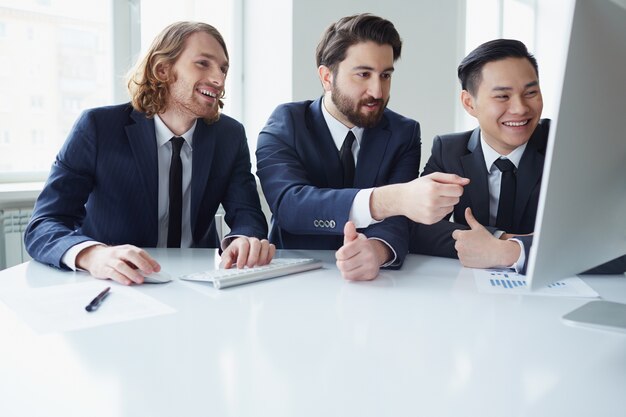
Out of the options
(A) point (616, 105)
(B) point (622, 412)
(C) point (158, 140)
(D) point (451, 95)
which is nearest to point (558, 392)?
(B) point (622, 412)

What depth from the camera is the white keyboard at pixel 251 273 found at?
1376mm

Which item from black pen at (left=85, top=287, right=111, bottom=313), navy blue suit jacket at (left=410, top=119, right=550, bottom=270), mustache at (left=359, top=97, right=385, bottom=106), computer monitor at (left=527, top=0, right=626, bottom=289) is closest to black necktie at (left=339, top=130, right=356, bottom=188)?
mustache at (left=359, top=97, right=385, bottom=106)

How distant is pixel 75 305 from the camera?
1.20 m

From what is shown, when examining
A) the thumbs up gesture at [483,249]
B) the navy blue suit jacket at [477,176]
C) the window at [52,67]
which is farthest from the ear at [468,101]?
the window at [52,67]

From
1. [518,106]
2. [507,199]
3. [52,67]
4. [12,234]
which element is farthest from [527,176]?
[52,67]

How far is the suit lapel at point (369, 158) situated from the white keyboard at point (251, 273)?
→ 0.55 meters

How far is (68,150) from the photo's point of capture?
6.15ft

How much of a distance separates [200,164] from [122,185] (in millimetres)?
281

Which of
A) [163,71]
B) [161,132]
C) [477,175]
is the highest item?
[163,71]

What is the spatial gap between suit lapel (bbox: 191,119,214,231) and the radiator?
46.6 inches

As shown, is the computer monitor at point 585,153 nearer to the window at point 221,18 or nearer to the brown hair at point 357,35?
the brown hair at point 357,35

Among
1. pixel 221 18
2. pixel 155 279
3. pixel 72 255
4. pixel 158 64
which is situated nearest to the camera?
pixel 155 279

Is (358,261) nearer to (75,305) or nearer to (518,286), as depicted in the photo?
(518,286)

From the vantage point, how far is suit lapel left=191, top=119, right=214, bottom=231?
2.04 metres
